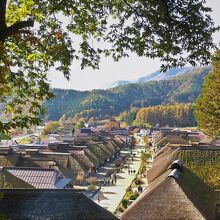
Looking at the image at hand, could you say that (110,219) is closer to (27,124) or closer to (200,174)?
(27,124)

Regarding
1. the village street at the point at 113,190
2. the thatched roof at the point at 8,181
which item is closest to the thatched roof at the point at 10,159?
the village street at the point at 113,190

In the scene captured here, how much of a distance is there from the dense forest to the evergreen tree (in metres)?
133

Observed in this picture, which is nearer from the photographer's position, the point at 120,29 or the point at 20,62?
the point at 120,29

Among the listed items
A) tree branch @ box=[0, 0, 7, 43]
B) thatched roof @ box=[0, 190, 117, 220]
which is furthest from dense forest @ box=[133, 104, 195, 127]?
tree branch @ box=[0, 0, 7, 43]

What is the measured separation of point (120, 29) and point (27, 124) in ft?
8.85

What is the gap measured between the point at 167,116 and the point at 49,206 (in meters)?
154

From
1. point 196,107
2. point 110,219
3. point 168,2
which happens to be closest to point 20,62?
point 168,2

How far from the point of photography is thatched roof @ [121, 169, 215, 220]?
53.6ft

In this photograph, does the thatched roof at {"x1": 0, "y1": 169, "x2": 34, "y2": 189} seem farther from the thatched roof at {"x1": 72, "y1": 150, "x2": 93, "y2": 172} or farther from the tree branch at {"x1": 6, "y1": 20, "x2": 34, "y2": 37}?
the thatched roof at {"x1": 72, "y1": 150, "x2": 93, "y2": 172}

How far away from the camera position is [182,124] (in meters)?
162

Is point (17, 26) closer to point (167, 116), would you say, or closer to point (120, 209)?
point (120, 209)

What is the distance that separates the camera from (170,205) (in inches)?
661

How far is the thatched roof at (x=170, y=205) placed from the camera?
16328mm

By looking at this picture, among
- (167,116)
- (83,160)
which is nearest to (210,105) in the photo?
(83,160)
